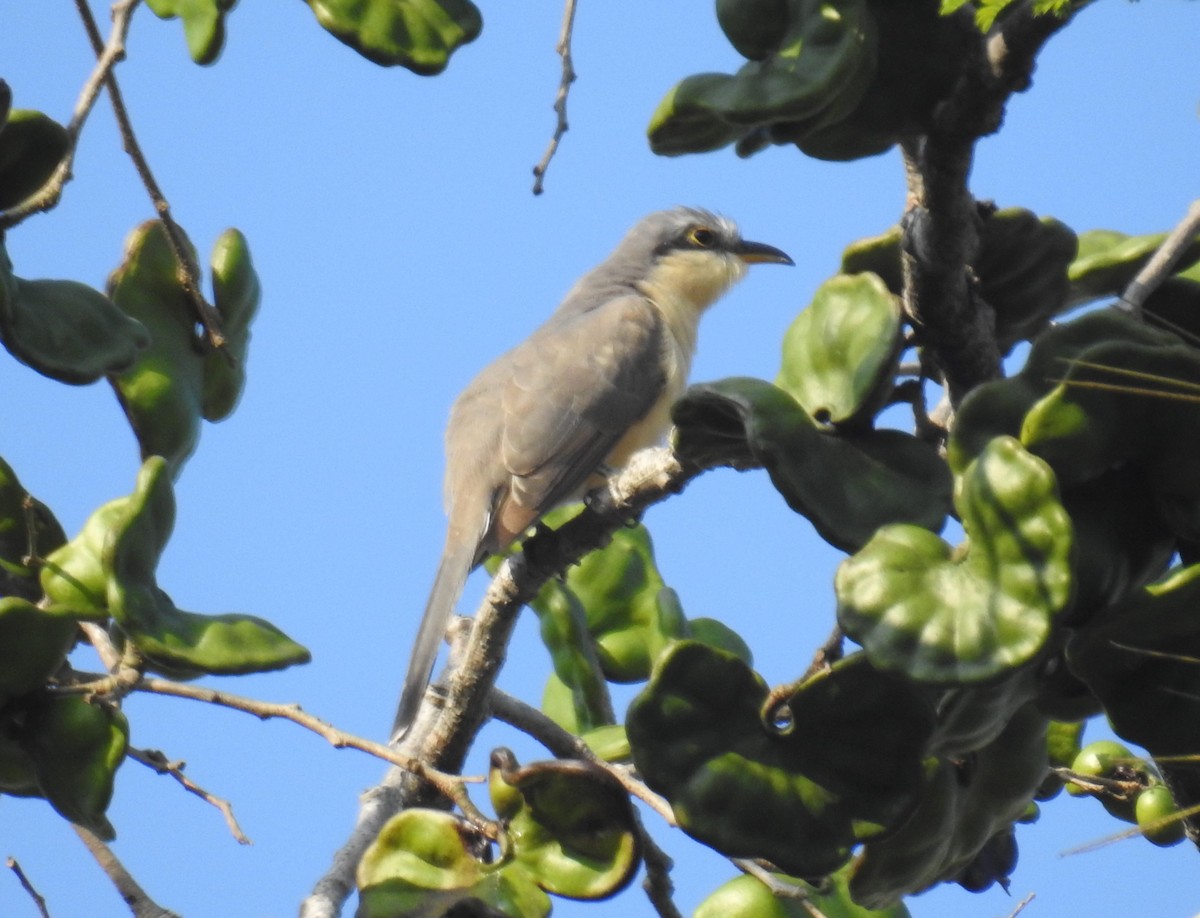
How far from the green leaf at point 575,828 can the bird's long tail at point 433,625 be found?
6.60 feet

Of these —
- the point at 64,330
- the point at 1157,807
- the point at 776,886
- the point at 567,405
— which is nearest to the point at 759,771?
the point at 776,886

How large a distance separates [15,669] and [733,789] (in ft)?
3.10

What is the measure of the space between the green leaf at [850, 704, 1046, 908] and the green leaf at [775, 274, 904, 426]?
0.42 metres

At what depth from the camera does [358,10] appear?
6.79ft

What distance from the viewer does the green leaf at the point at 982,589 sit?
127 centimetres

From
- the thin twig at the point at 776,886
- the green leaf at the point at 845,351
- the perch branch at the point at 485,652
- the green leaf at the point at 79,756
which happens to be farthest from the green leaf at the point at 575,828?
the perch branch at the point at 485,652

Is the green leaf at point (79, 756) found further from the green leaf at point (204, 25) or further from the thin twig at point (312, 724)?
the green leaf at point (204, 25)

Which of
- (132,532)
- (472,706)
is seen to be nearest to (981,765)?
(132,532)

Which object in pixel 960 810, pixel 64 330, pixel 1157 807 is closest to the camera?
pixel 960 810

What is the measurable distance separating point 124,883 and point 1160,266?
71.2 inches

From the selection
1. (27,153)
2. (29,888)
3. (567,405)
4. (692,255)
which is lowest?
(29,888)

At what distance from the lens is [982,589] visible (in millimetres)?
1317

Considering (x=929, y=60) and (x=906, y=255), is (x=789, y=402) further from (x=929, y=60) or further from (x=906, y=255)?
(x=929, y=60)

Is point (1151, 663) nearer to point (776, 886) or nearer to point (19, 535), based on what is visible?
point (776, 886)
